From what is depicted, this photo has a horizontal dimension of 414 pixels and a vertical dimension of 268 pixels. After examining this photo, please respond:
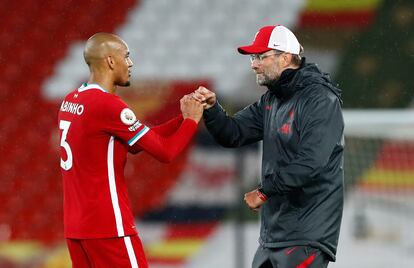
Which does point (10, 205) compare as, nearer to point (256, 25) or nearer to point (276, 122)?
point (256, 25)

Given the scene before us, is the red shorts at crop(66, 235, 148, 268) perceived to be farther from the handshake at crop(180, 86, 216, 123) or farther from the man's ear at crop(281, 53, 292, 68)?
the man's ear at crop(281, 53, 292, 68)

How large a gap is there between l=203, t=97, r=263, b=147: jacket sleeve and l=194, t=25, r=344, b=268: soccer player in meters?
0.17

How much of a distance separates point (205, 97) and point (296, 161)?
1.64 ft

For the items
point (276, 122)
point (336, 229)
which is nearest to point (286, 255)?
point (336, 229)

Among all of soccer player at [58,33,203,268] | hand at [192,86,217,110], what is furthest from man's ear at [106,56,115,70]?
hand at [192,86,217,110]

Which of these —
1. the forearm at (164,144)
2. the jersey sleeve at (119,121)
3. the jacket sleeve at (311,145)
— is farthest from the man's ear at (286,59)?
the jersey sleeve at (119,121)

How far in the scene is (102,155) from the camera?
113 inches

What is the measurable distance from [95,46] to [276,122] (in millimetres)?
708

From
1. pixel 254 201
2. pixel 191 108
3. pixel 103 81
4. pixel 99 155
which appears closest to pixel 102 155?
pixel 99 155

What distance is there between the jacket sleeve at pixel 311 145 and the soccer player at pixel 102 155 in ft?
1.25

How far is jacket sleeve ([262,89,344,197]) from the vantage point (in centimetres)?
283

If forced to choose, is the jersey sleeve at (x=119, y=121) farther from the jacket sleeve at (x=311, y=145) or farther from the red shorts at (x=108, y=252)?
the jacket sleeve at (x=311, y=145)

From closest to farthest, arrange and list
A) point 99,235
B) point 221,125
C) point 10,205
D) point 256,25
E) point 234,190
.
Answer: point 99,235, point 221,125, point 10,205, point 234,190, point 256,25

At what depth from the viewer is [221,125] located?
3.24 m
